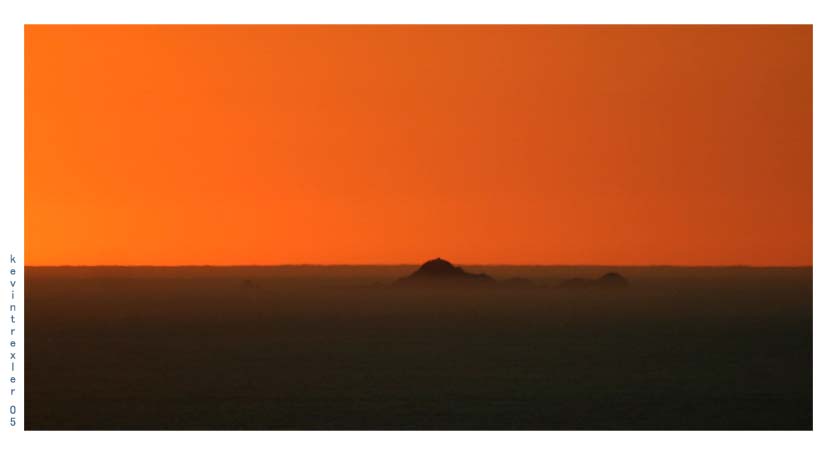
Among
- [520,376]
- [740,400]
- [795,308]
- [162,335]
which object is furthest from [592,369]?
[795,308]

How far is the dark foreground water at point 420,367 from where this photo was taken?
131 feet

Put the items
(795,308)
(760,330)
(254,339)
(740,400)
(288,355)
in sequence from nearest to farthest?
(740,400) < (288,355) < (254,339) < (760,330) < (795,308)

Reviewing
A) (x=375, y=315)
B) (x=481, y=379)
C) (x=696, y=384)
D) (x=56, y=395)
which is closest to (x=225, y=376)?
(x=56, y=395)

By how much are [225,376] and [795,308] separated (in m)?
88.4

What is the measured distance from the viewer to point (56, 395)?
4638 centimetres

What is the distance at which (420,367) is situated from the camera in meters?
57.2

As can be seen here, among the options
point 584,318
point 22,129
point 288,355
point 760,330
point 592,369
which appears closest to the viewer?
point 22,129

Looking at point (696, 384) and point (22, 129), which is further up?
point (22, 129)

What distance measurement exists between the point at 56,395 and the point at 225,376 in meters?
8.99

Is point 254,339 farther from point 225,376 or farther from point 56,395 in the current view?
point 56,395

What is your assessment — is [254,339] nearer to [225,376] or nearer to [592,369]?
[225,376]

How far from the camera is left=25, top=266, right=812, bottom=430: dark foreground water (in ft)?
131

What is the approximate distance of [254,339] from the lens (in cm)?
7731

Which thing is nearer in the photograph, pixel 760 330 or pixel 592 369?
pixel 592 369
